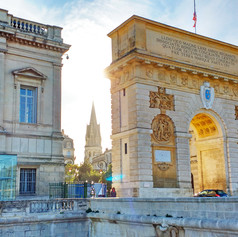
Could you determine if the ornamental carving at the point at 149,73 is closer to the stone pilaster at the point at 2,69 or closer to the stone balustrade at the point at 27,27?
the stone balustrade at the point at 27,27

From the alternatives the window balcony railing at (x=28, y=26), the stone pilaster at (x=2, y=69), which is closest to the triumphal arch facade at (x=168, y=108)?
the window balcony railing at (x=28, y=26)

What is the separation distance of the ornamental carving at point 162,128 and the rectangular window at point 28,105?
7.65 metres

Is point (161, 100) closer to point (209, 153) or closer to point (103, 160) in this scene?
point (209, 153)

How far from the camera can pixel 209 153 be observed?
28.2 meters

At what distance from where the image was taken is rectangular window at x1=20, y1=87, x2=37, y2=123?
24.1 m

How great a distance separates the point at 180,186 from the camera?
79.1ft

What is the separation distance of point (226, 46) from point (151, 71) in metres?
7.49

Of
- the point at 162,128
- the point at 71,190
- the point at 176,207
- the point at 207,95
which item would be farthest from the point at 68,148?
the point at 176,207

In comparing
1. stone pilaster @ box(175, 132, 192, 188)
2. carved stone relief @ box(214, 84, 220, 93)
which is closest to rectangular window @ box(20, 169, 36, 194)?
stone pilaster @ box(175, 132, 192, 188)

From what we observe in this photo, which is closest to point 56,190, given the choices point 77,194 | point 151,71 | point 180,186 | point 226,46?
point 77,194

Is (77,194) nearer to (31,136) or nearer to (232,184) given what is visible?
(31,136)

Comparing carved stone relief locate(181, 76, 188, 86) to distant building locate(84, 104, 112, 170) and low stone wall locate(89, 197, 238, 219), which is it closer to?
low stone wall locate(89, 197, 238, 219)

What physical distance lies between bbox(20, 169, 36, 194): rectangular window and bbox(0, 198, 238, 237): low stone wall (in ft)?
19.0

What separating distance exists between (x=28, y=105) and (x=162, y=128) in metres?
8.62
